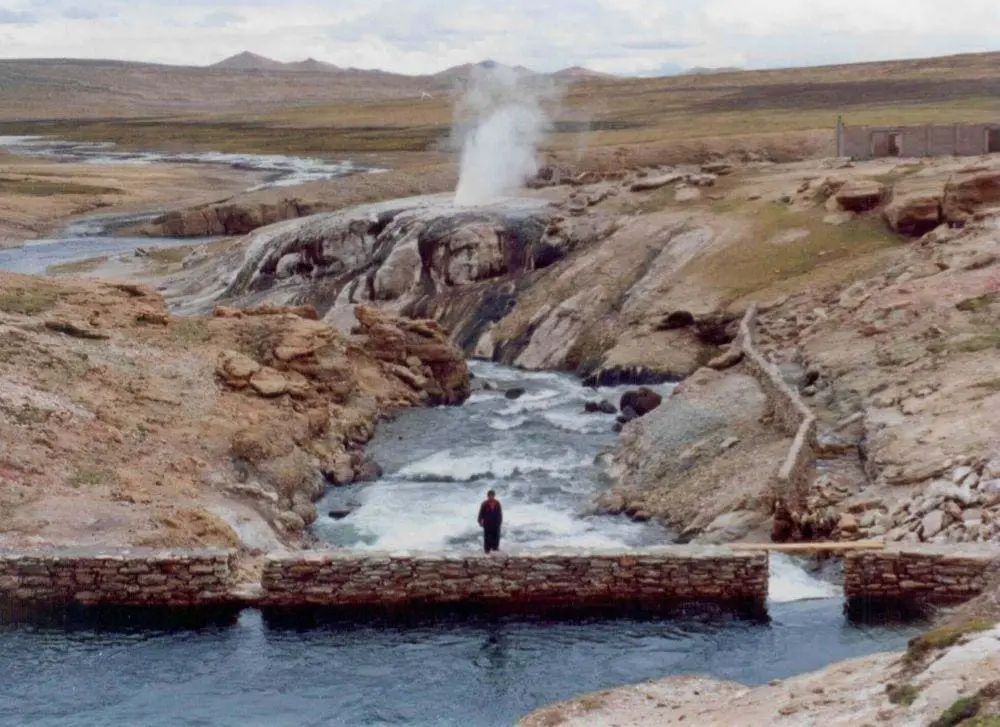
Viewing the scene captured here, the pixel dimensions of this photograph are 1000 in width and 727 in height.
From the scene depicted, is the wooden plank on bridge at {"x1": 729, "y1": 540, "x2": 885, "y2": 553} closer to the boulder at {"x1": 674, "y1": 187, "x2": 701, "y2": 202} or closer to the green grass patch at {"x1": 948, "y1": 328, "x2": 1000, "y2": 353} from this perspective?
the green grass patch at {"x1": 948, "y1": 328, "x2": 1000, "y2": 353}

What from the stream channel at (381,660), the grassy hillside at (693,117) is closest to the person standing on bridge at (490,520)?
the stream channel at (381,660)

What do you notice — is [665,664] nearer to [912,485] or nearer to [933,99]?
[912,485]

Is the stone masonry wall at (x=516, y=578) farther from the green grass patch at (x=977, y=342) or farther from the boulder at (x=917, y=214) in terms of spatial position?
the boulder at (x=917, y=214)

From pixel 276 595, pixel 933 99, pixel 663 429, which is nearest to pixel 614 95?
pixel 933 99

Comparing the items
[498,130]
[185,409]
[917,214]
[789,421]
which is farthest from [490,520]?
[498,130]

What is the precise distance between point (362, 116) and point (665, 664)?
6964 inches

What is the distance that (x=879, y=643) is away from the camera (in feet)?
62.7

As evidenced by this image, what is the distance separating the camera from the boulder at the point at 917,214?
150ft

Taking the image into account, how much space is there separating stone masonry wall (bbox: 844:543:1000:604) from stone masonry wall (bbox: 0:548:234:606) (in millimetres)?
9296

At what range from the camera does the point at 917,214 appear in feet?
151

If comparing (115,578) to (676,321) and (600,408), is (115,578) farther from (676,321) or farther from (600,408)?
(676,321)

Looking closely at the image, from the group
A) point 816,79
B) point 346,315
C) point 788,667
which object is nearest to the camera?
point 788,667

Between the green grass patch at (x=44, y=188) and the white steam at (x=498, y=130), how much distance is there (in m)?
31.9

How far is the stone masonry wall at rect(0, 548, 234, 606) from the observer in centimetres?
2042
